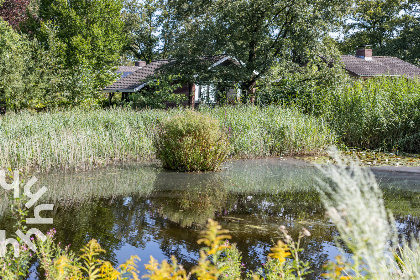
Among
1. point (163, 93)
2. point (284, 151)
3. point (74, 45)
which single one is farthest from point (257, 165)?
point (74, 45)

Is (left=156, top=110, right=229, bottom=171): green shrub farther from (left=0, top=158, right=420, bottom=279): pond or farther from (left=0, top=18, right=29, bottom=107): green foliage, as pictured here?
(left=0, top=18, right=29, bottom=107): green foliage

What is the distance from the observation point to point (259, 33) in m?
20.7

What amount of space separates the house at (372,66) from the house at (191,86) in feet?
44.4

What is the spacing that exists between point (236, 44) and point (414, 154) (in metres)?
10.8

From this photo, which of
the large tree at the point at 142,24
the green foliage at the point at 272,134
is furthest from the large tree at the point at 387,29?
the green foliage at the point at 272,134

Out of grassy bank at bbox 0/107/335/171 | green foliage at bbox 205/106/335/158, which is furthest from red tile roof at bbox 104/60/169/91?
green foliage at bbox 205/106/335/158

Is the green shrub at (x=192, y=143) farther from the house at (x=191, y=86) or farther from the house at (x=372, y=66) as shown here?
the house at (x=372, y=66)

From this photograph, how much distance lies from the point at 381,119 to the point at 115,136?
9.78 meters

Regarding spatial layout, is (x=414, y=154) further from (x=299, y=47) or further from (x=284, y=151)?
(x=299, y=47)

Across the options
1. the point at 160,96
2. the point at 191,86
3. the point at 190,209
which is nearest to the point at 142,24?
the point at 191,86

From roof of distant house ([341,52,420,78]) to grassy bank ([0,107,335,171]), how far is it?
20808 millimetres

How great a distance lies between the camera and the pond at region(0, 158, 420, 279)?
5.09 metres

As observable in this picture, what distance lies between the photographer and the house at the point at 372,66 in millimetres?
34125

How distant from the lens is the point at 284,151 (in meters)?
13.9
